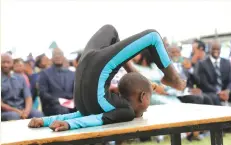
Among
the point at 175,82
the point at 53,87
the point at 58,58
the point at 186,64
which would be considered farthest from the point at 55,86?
the point at 175,82

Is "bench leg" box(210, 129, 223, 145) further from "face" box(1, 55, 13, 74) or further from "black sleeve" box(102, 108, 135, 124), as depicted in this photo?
"face" box(1, 55, 13, 74)

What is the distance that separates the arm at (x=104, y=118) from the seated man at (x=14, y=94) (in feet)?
8.68

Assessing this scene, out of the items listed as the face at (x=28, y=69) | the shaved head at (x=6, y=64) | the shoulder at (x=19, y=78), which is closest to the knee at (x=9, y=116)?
the shoulder at (x=19, y=78)

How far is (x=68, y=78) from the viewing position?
16.8 feet

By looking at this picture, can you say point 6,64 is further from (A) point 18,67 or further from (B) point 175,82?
(B) point 175,82

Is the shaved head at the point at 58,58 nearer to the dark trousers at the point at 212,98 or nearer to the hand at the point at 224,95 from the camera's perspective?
the dark trousers at the point at 212,98

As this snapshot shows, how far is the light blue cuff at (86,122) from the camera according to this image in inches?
82.3

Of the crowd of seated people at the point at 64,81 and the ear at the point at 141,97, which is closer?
the ear at the point at 141,97

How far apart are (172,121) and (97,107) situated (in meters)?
0.39

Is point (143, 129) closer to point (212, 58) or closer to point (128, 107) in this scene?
point (128, 107)

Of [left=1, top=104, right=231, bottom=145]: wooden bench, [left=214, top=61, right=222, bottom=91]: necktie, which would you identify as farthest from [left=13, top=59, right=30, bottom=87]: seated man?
[left=1, top=104, right=231, bottom=145]: wooden bench

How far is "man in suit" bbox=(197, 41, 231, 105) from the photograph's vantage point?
588 centimetres

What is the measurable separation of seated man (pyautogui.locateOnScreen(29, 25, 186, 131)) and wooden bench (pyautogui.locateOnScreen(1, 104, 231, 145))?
0.07 meters

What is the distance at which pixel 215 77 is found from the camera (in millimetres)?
5953
